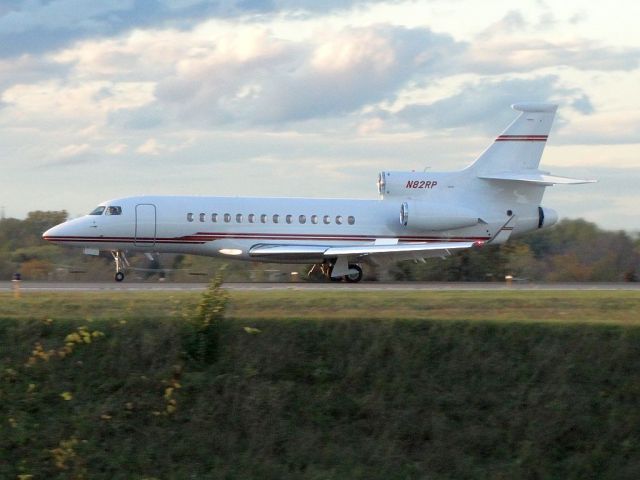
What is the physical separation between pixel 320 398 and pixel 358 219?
1994 centimetres

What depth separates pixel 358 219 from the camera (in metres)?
35.6

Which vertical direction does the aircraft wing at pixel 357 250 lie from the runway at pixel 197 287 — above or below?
above

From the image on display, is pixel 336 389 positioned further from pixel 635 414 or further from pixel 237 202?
pixel 237 202

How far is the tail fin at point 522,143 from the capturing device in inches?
1438

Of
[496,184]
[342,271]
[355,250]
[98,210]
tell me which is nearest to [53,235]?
[98,210]

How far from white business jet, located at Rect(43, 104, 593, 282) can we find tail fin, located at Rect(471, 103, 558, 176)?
37 millimetres

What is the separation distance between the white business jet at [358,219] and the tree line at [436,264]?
3391 millimetres

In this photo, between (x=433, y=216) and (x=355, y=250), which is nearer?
(x=355, y=250)

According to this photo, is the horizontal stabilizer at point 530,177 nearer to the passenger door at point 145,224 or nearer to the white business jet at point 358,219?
the white business jet at point 358,219

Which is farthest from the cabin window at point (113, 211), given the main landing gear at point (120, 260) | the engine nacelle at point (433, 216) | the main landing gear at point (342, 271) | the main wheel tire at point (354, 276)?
the engine nacelle at point (433, 216)

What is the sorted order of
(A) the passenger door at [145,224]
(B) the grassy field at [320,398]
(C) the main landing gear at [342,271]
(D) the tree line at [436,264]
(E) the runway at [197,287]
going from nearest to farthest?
(B) the grassy field at [320,398] < (E) the runway at [197,287] < (A) the passenger door at [145,224] < (C) the main landing gear at [342,271] < (D) the tree line at [436,264]

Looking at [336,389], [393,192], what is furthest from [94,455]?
[393,192]

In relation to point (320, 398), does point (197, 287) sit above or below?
above

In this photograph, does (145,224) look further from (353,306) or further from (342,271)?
(353,306)
